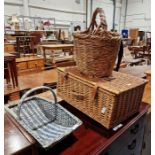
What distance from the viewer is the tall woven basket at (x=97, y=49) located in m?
0.84

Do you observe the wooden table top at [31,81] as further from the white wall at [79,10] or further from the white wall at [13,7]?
the white wall at [13,7]

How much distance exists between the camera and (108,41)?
843 mm

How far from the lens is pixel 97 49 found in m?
0.85

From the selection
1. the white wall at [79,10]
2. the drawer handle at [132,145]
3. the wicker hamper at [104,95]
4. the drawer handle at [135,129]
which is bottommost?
the drawer handle at [132,145]

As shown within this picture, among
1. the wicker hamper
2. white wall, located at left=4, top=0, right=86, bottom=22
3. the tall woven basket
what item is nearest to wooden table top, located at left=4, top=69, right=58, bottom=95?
the wicker hamper

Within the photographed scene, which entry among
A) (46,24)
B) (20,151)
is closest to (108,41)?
(20,151)

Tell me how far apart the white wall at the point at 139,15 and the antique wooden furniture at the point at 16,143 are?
32.4 feet

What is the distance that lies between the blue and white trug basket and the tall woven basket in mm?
248

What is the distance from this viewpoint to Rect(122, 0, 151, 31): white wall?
30.1 ft

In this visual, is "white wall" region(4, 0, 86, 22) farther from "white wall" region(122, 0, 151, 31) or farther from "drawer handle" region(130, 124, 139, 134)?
"drawer handle" region(130, 124, 139, 134)

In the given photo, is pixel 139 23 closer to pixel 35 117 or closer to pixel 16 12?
pixel 16 12

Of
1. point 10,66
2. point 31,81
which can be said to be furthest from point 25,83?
point 10,66

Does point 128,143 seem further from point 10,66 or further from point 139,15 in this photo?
point 139,15

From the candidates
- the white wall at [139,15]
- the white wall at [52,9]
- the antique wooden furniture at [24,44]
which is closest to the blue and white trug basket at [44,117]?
the antique wooden furniture at [24,44]
